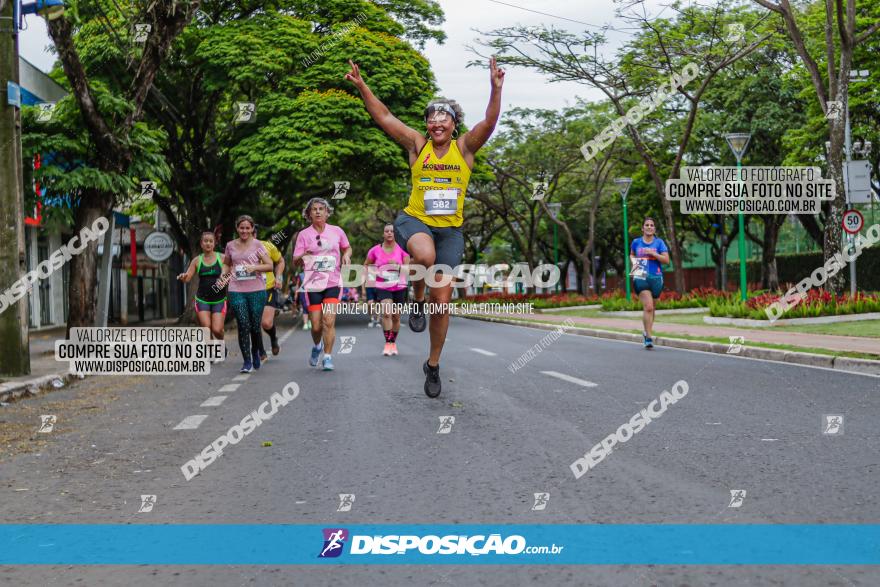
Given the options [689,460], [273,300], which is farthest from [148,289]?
[689,460]

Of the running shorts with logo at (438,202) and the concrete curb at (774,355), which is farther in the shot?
the concrete curb at (774,355)

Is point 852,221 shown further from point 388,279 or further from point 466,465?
point 466,465

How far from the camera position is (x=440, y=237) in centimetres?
733

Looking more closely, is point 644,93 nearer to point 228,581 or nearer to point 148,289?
point 148,289

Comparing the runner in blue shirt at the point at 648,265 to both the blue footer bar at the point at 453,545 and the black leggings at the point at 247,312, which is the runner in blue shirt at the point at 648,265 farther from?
the blue footer bar at the point at 453,545

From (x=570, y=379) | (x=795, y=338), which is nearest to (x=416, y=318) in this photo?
(x=570, y=379)

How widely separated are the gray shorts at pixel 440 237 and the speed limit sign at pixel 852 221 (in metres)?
14.6

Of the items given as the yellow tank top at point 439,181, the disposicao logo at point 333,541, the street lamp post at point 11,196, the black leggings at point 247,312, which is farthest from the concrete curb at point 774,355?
the street lamp post at point 11,196

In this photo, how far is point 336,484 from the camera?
190 inches

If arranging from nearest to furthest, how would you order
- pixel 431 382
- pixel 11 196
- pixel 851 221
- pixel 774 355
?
pixel 431 382 < pixel 11 196 < pixel 774 355 < pixel 851 221

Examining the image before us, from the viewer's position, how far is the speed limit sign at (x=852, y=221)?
1939cm

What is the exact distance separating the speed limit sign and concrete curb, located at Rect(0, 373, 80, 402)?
15413 millimetres

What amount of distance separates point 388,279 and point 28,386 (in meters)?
5.06

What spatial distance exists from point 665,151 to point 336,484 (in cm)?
3774
